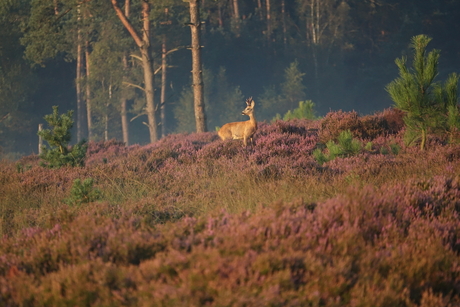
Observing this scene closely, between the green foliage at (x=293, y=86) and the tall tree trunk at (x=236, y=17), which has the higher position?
the tall tree trunk at (x=236, y=17)

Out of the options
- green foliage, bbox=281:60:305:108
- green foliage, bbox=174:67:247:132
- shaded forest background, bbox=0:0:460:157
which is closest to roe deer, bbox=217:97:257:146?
shaded forest background, bbox=0:0:460:157

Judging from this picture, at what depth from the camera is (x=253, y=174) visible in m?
8.63

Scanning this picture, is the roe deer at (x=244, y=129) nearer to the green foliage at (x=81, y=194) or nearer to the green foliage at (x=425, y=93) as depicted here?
the green foliage at (x=425, y=93)

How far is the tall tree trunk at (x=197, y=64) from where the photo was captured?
17.7m

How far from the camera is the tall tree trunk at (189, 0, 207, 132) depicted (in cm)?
1773

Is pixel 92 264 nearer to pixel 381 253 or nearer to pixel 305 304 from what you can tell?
pixel 305 304

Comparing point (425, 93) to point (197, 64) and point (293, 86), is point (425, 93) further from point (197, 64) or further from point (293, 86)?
point (293, 86)

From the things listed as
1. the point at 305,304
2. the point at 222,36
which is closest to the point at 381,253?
the point at 305,304

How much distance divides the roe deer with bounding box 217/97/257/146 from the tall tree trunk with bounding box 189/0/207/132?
5167mm

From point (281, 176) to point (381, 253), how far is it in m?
4.43

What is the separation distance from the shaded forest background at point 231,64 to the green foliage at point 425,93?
22.9m

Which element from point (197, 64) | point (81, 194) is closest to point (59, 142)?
point (81, 194)

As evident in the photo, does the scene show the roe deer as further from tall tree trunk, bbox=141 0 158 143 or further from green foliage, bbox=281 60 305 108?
green foliage, bbox=281 60 305 108

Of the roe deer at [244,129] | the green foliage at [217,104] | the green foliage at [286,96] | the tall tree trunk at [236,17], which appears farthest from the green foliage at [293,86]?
the roe deer at [244,129]
